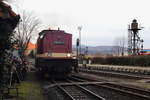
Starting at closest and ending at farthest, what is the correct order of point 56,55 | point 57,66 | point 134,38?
1. point 57,66
2. point 56,55
3. point 134,38

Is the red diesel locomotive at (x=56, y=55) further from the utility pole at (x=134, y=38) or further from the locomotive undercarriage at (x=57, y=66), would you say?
the utility pole at (x=134, y=38)

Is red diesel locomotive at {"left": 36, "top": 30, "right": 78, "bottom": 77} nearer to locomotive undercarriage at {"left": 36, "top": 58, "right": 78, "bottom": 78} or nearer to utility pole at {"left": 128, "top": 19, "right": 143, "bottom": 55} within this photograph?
locomotive undercarriage at {"left": 36, "top": 58, "right": 78, "bottom": 78}

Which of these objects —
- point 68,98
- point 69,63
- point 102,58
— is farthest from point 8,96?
point 102,58

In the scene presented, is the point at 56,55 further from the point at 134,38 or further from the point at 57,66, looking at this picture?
the point at 134,38

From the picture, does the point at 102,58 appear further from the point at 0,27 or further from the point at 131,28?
the point at 0,27

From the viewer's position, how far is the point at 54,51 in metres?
26.2

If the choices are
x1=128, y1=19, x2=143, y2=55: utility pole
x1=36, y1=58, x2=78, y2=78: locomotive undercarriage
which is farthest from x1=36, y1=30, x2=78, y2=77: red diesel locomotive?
x1=128, y1=19, x2=143, y2=55: utility pole

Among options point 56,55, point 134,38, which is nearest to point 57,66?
point 56,55

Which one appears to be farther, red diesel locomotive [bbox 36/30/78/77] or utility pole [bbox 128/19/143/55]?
utility pole [bbox 128/19/143/55]

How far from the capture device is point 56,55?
2597cm

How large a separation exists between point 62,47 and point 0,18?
56.8 feet

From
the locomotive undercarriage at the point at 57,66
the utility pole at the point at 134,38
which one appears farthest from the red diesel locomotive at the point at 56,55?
the utility pole at the point at 134,38

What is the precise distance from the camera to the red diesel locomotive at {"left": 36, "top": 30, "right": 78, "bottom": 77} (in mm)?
25250

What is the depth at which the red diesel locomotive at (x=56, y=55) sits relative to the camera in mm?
25250
